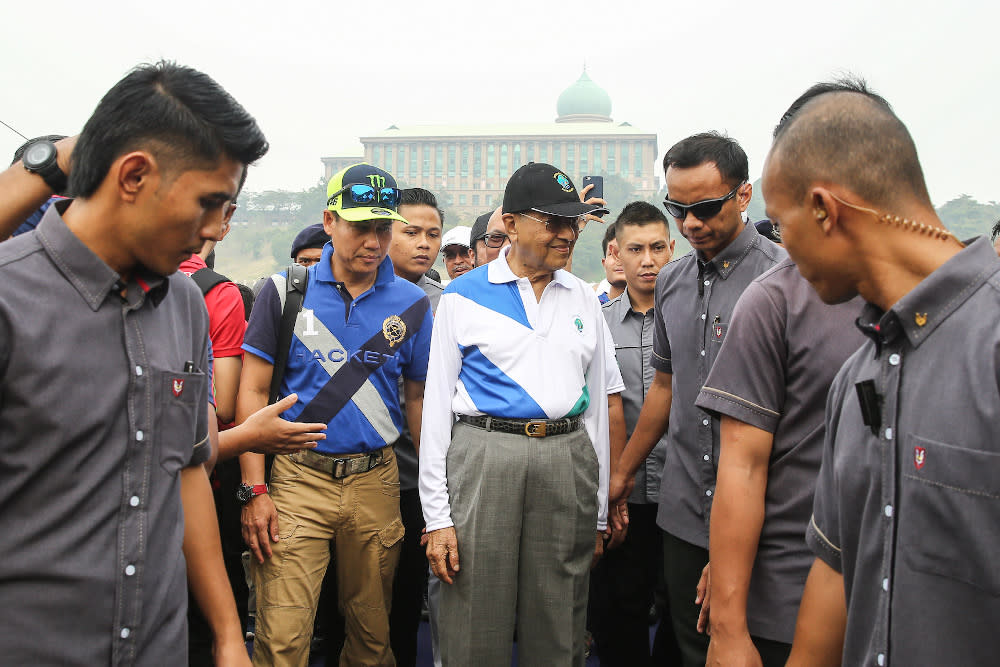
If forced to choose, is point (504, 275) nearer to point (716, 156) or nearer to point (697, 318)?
point (697, 318)

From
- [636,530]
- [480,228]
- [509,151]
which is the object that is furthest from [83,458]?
[509,151]

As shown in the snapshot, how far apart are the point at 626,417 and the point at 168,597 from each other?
99.3 inches

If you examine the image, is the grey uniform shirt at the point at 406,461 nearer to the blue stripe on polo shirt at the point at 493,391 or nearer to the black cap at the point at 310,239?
the blue stripe on polo shirt at the point at 493,391

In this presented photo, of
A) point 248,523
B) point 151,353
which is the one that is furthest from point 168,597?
point 248,523

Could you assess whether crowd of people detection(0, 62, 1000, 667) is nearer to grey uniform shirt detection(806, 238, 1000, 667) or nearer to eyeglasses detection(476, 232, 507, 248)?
grey uniform shirt detection(806, 238, 1000, 667)

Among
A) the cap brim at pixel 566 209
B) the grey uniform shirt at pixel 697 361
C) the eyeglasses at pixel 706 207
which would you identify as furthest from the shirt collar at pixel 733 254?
the cap brim at pixel 566 209

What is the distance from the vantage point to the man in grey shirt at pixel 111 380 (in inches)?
48.2

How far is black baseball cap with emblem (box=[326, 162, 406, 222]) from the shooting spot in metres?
2.86

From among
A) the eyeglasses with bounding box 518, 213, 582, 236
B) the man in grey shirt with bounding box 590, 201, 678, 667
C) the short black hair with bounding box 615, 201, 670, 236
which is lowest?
the man in grey shirt with bounding box 590, 201, 678, 667

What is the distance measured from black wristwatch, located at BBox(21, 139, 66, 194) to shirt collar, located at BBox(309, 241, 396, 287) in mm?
1289

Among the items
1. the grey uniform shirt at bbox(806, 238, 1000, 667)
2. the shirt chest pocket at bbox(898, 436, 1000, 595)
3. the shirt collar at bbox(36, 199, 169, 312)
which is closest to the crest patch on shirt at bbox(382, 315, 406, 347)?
the shirt collar at bbox(36, 199, 169, 312)

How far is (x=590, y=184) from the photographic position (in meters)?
3.21

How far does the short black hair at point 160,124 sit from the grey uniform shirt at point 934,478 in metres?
1.20

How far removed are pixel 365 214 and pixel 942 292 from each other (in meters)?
2.06
